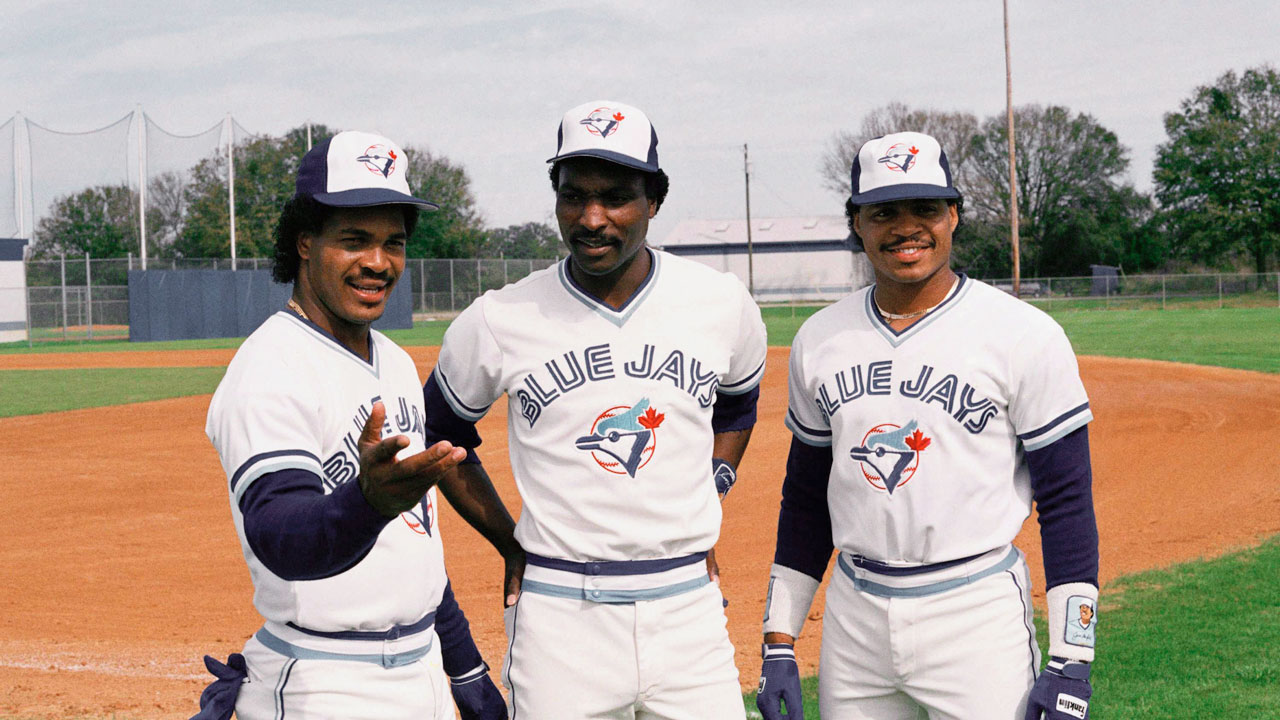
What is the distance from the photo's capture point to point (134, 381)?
70.0ft

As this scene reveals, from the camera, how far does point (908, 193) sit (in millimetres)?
2830

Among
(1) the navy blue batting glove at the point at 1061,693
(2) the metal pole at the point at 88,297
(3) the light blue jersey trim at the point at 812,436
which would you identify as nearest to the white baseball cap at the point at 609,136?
(3) the light blue jersey trim at the point at 812,436

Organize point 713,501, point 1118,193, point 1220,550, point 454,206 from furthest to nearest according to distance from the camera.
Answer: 1. point 454,206
2. point 1118,193
3. point 1220,550
4. point 713,501

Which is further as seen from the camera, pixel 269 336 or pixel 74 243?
pixel 74 243

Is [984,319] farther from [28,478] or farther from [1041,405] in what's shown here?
[28,478]

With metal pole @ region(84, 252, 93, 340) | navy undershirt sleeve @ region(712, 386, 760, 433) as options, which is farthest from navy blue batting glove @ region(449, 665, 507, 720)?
metal pole @ region(84, 252, 93, 340)

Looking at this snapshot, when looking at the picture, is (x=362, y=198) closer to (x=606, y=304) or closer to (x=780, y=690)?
(x=606, y=304)

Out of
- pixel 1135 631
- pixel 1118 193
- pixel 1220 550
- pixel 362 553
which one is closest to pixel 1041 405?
pixel 362 553

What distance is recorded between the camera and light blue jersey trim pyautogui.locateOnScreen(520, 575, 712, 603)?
2740mm

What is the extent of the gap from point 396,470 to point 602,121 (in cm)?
133

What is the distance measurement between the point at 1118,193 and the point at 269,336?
66.3m

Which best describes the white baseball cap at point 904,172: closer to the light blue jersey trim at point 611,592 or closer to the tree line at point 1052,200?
the light blue jersey trim at point 611,592

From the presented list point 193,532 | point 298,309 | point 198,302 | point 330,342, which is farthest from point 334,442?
point 198,302

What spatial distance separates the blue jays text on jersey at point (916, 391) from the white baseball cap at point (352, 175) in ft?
3.73
